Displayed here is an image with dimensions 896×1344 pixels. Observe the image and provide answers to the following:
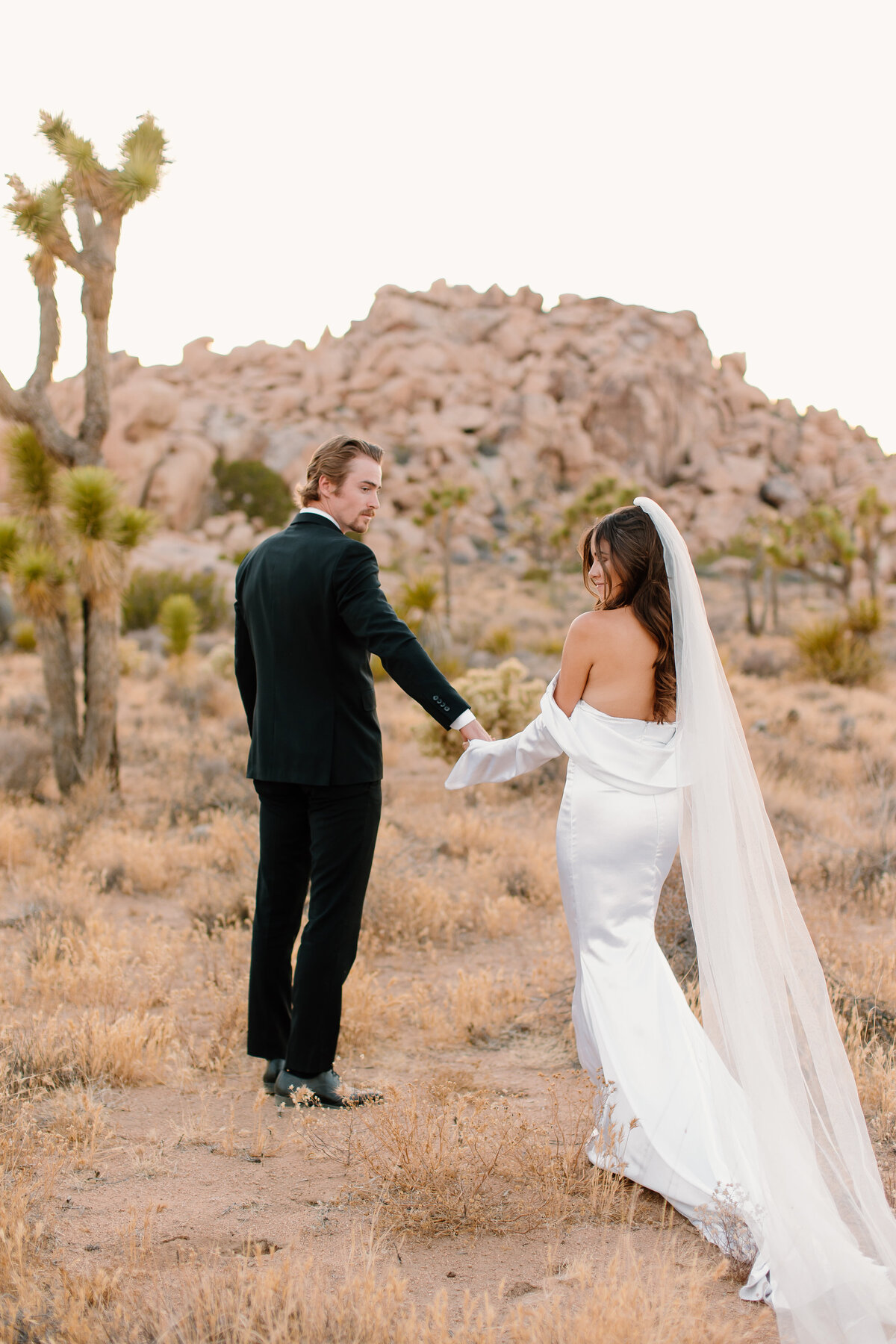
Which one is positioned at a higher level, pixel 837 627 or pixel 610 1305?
pixel 837 627

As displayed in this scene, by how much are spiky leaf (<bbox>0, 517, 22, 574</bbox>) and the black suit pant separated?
20.4ft

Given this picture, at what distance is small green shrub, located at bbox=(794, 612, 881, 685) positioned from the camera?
1571cm

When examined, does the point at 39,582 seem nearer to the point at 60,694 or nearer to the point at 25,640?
the point at 60,694

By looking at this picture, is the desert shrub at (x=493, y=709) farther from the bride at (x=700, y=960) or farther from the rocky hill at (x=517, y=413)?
the rocky hill at (x=517, y=413)

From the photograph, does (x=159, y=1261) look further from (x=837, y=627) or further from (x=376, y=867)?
(x=837, y=627)

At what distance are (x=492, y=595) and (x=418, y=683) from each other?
3560 centimetres

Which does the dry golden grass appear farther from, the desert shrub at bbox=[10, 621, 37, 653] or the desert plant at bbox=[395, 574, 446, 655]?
the desert shrub at bbox=[10, 621, 37, 653]

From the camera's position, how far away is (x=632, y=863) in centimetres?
306

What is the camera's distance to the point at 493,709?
10.2 metres

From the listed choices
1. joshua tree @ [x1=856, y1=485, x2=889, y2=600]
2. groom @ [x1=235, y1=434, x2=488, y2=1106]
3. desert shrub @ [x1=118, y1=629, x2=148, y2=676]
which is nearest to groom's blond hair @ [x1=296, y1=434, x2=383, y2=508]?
groom @ [x1=235, y1=434, x2=488, y2=1106]

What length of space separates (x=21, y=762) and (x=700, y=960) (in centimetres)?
761

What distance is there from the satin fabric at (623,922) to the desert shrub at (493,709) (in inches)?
264

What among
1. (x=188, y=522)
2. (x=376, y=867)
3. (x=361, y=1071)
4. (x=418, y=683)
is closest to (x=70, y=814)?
(x=376, y=867)

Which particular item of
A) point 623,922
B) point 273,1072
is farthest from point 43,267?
point 623,922
